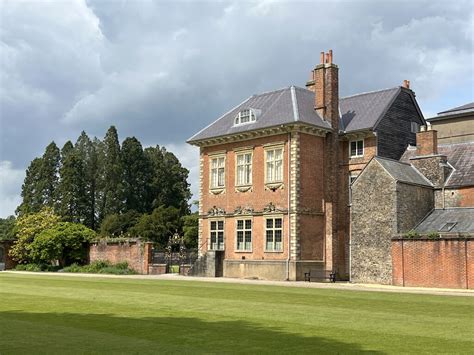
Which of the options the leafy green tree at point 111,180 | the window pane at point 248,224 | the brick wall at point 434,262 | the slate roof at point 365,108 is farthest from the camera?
the leafy green tree at point 111,180

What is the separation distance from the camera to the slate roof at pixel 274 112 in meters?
39.4

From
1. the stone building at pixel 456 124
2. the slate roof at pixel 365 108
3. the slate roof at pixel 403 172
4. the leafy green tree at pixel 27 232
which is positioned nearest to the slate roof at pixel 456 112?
the stone building at pixel 456 124

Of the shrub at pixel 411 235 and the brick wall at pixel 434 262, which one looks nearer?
the brick wall at pixel 434 262

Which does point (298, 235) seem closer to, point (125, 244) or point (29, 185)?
point (125, 244)

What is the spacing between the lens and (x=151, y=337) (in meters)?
11.6

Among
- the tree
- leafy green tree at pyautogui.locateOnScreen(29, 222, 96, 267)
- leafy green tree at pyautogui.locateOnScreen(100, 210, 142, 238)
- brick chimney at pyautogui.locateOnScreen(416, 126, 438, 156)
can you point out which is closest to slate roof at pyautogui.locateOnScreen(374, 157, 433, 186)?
brick chimney at pyautogui.locateOnScreen(416, 126, 438, 156)

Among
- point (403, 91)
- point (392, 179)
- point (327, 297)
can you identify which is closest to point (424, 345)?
point (327, 297)

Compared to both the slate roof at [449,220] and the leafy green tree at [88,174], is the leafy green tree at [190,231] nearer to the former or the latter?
the leafy green tree at [88,174]

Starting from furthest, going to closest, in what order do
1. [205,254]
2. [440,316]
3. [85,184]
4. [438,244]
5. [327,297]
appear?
1. [85,184]
2. [205,254]
3. [438,244]
4. [327,297]
5. [440,316]

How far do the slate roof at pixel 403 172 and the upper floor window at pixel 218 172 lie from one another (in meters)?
12.2

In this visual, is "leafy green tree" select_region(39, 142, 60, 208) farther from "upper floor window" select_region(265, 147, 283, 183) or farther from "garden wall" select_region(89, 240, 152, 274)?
"upper floor window" select_region(265, 147, 283, 183)

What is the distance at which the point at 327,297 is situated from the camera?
21703mm

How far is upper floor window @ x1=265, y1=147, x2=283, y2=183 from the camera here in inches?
1549

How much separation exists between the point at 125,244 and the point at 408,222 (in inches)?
858
